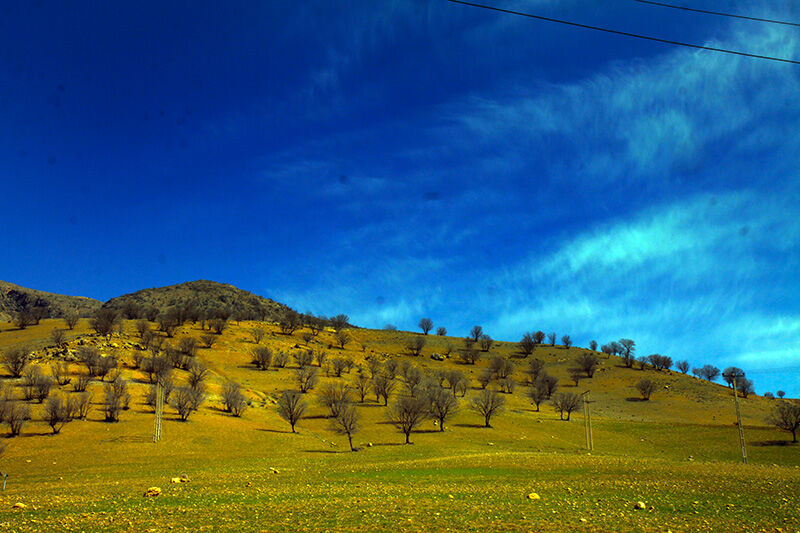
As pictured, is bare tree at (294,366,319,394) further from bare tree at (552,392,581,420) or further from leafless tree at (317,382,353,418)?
bare tree at (552,392,581,420)

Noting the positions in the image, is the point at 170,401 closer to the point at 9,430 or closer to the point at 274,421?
the point at 274,421

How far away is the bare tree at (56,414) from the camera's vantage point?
50.6 meters

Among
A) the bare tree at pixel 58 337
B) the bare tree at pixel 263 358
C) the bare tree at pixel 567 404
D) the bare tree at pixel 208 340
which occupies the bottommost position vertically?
the bare tree at pixel 567 404

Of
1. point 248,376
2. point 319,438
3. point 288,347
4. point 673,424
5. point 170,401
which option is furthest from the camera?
point 288,347

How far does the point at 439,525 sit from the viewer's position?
43.8ft

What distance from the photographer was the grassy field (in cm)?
1447

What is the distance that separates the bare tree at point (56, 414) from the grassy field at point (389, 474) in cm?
107

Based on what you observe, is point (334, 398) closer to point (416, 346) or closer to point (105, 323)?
point (105, 323)

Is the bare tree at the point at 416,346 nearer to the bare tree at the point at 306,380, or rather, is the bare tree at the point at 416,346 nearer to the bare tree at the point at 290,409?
the bare tree at the point at 306,380

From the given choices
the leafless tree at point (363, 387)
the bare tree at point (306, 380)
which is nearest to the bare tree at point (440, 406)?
the leafless tree at point (363, 387)

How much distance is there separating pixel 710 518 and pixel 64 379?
80602 mm

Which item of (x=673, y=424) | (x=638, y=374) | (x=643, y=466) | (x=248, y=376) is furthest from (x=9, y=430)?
(x=638, y=374)

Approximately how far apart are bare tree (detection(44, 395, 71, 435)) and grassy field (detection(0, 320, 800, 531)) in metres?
1.07

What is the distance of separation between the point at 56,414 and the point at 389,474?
43.4m
